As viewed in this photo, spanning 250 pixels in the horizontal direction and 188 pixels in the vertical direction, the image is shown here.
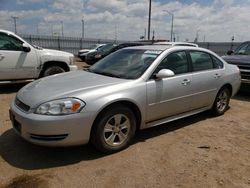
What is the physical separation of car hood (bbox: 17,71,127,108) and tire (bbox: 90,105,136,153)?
0.42 m

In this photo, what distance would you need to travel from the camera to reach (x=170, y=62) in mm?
4445

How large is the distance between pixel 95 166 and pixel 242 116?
391 cm

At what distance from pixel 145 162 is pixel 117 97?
0.96 m

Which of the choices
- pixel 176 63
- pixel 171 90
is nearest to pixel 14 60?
pixel 176 63

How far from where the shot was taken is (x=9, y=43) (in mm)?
7270

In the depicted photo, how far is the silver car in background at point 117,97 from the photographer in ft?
10.7

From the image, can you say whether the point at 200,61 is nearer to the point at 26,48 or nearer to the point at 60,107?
the point at 60,107

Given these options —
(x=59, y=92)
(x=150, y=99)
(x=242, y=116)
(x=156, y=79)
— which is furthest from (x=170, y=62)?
(x=242, y=116)

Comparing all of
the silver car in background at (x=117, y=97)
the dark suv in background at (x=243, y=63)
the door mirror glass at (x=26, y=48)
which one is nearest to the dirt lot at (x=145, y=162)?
the silver car in background at (x=117, y=97)

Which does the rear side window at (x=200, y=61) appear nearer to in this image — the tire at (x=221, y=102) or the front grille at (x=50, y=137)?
the tire at (x=221, y=102)

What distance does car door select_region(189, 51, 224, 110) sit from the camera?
4805 millimetres

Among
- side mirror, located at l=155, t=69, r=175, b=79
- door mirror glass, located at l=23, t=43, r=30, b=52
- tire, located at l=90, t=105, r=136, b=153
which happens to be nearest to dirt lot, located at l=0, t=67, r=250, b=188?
tire, located at l=90, t=105, r=136, b=153

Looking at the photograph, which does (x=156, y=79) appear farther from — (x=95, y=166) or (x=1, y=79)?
(x=1, y=79)

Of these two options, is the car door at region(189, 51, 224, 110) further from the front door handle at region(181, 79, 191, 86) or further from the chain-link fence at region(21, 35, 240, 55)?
the chain-link fence at region(21, 35, 240, 55)
